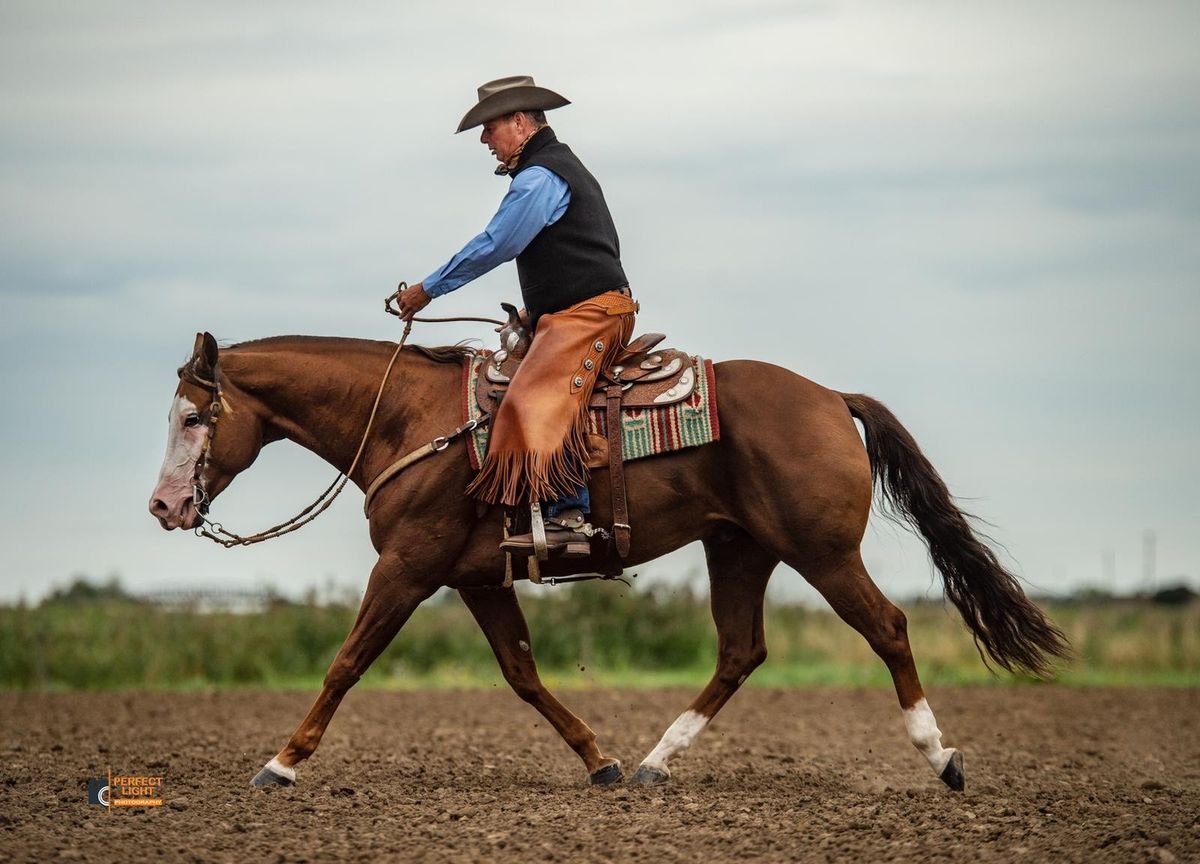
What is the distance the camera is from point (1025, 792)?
24.8ft

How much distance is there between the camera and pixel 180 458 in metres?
7.30

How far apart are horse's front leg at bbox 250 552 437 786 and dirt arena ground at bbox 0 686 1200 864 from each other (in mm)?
202

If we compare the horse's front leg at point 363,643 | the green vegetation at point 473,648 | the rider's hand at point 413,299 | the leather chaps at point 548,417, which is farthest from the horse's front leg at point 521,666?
the green vegetation at point 473,648

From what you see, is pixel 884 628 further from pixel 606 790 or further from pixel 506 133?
pixel 506 133

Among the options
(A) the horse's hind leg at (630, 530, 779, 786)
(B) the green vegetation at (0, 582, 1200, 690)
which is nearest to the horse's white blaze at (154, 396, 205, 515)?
(A) the horse's hind leg at (630, 530, 779, 786)

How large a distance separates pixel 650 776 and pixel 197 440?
283 cm

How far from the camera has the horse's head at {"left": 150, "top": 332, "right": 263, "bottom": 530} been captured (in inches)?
287

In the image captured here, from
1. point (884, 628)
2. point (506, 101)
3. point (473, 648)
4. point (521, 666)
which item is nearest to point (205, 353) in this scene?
point (506, 101)

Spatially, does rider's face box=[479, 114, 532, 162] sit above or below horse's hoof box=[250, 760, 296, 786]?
above

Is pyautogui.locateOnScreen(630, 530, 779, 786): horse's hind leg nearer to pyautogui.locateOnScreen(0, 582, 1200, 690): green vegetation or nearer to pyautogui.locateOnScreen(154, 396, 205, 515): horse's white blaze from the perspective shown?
pyautogui.locateOnScreen(154, 396, 205, 515): horse's white blaze

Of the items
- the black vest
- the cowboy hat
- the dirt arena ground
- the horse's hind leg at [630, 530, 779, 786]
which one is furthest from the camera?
the horse's hind leg at [630, 530, 779, 786]

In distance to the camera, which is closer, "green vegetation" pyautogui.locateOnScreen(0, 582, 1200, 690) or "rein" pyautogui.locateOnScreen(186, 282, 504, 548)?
"rein" pyautogui.locateOnScreen(186, 282, 504, 548)

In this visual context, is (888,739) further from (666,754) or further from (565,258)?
(565,258)

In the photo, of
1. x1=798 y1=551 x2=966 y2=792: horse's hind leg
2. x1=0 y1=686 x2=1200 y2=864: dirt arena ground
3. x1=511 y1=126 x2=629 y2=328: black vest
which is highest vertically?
x1=511 y1=126 x2=629 y2=328: black vest
